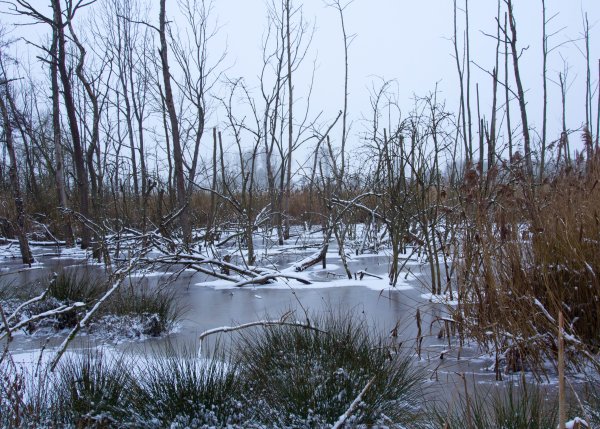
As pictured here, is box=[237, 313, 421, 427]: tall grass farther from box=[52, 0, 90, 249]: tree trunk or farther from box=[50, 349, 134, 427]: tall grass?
box=[52, 0, 90, 249]: tree trunk

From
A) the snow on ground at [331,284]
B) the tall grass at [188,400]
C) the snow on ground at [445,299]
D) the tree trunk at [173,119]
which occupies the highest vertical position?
the tree trunk at [173,119]

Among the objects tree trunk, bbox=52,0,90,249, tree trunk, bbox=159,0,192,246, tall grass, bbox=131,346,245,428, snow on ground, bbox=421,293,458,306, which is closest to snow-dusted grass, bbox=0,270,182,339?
tall grass, bbox=131,346,245,428

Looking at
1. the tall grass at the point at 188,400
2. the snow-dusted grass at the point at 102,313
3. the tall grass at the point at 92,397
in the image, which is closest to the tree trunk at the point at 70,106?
the snow-dusted grass at the point at 102,313

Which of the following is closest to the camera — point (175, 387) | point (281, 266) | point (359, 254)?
point (175, 387)

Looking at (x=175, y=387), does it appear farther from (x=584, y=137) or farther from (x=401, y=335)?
(x=584, y=137)

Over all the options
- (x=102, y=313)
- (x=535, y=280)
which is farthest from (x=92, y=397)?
(x=535, y=280)

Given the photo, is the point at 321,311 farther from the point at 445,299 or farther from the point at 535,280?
the point at 535,280

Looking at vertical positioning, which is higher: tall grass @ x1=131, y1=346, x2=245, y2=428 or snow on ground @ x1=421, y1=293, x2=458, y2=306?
snow on ground @ x1=421, y1=293, x2=458, y2=306

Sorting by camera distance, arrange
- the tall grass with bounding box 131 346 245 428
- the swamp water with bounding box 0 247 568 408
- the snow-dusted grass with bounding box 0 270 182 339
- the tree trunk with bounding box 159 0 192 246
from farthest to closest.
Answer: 1. the tree trunk with bounding box 159 0 192 246
2. the snow-dusted grass with bounding box 0 270 182 339
3. the swamp water with bounding box 0 247 568 408
4. the tall grass with bounding box 131 346 245 428

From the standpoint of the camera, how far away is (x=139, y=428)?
2.44 m

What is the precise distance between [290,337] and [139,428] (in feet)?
3.25

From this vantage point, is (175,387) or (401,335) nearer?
(175,387)

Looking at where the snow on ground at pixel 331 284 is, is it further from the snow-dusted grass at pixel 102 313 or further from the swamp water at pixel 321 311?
the snow-dusted grass at pixel 102 313

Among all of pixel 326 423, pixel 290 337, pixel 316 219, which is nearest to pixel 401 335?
pixel 290 337
